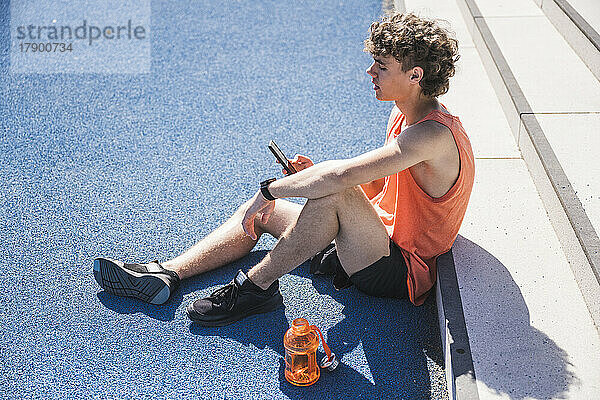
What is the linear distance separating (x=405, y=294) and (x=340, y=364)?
0.42 metres

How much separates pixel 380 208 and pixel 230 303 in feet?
2.30

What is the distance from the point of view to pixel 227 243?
3158 mm

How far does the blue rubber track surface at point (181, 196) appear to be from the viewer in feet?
8.76

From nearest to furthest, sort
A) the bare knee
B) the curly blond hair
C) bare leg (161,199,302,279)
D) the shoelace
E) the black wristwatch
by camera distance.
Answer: the curly blond hair
the bare knee
the black wristwatch
the shoelace
bare leg (161,199,302,279)

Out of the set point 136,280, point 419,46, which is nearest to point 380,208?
point 419,46

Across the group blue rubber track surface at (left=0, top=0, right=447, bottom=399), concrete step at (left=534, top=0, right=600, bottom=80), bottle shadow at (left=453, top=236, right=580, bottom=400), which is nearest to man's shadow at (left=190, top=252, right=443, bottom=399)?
blue rubber track surface at (left=0, top=0, right=447, bottom=399)

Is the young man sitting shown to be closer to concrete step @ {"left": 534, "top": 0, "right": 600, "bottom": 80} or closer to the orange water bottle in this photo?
the orange water bottle

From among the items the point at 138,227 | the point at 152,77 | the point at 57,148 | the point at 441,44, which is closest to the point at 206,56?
the point at 152,77

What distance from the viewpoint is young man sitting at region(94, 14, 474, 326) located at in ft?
8.39

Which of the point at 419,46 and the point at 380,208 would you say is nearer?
the point at 419,46

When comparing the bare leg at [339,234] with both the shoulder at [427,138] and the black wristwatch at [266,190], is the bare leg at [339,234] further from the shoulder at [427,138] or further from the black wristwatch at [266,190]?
the shoulder at [427,138]

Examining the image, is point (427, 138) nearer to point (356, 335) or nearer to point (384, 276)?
point (384, 276)

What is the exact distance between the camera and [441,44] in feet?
8.34

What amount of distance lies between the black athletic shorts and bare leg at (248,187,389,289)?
32 mm
